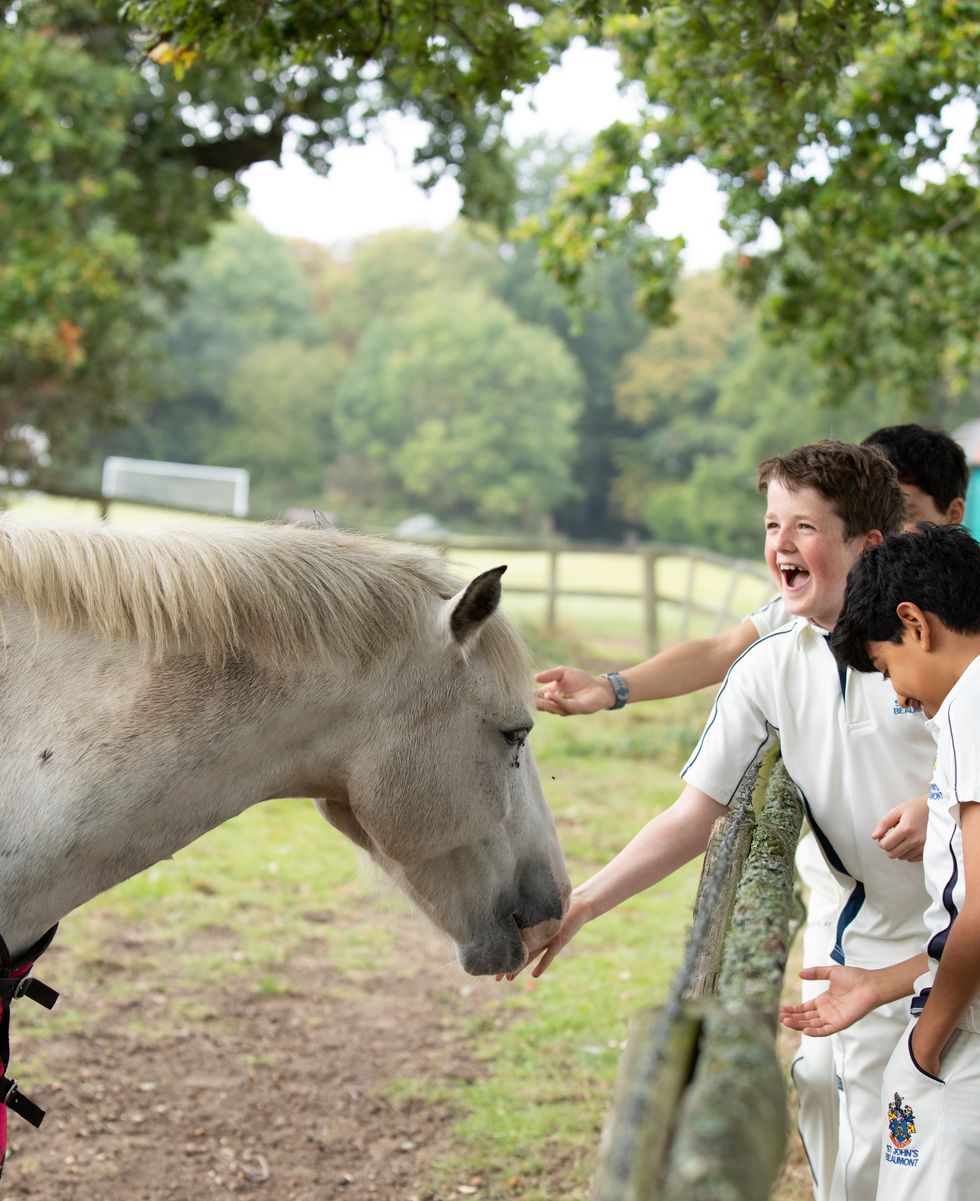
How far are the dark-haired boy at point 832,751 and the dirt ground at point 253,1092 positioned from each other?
1529 mm

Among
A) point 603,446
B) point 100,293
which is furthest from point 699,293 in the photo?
point 100,293

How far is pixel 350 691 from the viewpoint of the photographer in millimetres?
2242

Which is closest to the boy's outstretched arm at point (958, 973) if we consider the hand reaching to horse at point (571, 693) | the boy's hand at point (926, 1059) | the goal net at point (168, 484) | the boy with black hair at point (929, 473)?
the boy's hand at point (926, 1059)

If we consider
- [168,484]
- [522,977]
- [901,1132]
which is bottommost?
[522,977]

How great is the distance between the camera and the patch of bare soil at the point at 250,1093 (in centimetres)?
356

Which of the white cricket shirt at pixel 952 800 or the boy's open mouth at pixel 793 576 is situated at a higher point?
the boy's open mouth at pixel 793 576

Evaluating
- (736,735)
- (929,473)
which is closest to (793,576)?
(736,735)

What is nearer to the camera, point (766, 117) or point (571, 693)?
point (571, 693)

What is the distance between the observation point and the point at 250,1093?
415cm

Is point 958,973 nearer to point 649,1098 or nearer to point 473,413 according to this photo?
point 649,1098

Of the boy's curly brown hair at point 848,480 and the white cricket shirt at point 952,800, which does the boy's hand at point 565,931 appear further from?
the boy's curly brown hair at point 848,480

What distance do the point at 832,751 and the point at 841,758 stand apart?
0.9 inches

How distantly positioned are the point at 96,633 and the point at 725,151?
3.77m

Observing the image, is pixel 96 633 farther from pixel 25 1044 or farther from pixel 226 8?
pixel 25 1044
